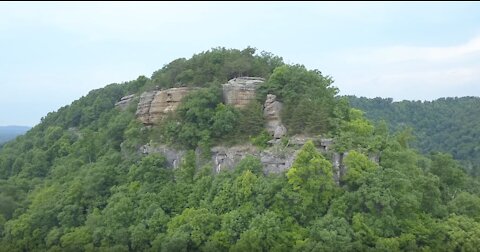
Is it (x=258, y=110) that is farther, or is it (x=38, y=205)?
(x=38, y=205)

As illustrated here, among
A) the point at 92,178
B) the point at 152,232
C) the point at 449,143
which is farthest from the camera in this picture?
the point at 449,143

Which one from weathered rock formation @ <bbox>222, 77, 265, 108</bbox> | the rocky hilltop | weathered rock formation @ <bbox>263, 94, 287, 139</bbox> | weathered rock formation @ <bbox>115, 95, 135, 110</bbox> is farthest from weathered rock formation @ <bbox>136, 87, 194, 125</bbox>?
weathered rock formation @ <bbox>115, 95, 135, 110</bbox>

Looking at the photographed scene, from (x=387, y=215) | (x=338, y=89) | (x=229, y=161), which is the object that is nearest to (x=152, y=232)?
(x=229, y=161)

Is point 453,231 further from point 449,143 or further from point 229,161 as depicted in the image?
point 449,143

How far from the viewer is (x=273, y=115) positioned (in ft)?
105

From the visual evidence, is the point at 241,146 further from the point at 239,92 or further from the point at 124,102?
the point at 124,102

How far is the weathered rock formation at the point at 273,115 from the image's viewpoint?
3109 cm

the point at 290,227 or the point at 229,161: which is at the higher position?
the point at 229,161

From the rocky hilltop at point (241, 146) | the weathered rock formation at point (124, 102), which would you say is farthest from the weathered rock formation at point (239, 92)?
the weathered rock formation at point (124, 102)

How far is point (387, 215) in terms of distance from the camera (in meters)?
26.8

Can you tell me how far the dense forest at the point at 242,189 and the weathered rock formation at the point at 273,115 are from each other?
0.44 m

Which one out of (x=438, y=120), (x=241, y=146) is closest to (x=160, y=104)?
(x=241, y=146)

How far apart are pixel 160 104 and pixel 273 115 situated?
29.8ft

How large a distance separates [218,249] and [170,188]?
6486 mm
